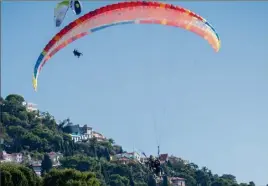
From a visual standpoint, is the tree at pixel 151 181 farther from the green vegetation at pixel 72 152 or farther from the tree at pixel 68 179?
the tree at pixel 68 179

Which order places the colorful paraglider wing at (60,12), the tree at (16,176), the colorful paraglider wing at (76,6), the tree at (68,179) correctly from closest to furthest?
the colorful paraglider wing at (76,6) < the colorful paraglider wing at (60,12) < the tree at (16,176) < the tree at (68,179)

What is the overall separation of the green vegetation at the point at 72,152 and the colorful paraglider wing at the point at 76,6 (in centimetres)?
9530

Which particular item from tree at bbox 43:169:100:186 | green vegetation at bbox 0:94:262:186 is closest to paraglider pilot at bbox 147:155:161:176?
tree at bbox 43:169:100:186

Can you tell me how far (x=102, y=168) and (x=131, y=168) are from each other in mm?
7800

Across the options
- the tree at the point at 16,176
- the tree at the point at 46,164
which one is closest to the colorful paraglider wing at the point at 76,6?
the tree at the point at 16,176

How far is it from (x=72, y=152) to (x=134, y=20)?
141411mm

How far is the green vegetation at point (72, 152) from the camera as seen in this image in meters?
150

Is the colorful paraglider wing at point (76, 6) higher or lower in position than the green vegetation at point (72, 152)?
lower

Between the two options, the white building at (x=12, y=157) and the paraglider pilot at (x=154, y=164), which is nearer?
the paraglider pilot at (x=154, y=164)

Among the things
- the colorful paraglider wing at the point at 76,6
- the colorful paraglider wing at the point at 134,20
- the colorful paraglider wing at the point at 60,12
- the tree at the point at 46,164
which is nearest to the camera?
the colorful paraglider wing at the point at 134,20

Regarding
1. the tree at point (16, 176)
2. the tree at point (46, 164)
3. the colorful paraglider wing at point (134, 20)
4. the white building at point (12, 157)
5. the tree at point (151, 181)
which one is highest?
the white building at point (12, 157)

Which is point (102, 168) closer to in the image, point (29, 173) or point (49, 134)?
point (49, 134)

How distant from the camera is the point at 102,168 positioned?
156375 millimetres

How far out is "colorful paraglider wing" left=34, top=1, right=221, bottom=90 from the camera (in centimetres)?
3581
